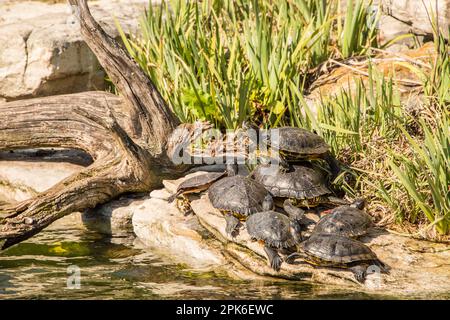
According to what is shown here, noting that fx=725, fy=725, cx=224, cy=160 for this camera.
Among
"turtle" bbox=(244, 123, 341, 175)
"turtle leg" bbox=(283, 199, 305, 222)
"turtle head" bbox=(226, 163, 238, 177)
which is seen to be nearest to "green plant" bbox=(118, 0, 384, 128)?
"turtle head" bbox=(226, 163, 238, 177)

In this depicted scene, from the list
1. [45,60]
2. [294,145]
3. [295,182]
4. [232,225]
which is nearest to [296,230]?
[232,225]

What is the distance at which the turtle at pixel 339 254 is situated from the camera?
4996 mm

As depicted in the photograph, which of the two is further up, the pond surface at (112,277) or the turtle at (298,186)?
the turtle at (298,186)

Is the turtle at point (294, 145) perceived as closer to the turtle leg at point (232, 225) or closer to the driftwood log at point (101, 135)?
the turtle leg at point (232, 225)

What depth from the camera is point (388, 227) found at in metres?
5.79

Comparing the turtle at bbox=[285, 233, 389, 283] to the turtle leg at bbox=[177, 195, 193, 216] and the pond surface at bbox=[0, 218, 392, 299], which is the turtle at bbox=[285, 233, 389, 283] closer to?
the pond surface at bbox=[0, 218, 392, 299]

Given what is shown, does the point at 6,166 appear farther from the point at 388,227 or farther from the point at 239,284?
the point at 388,227

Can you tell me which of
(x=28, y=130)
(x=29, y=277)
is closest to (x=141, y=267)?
(x=29, y=277)

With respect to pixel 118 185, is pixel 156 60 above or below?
above

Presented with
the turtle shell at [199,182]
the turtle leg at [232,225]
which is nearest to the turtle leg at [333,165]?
the turtle shell at [199,182]

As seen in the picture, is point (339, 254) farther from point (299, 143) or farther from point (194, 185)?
point (194, 185)

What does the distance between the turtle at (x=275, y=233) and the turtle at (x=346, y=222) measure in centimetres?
20

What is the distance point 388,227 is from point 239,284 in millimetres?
1391

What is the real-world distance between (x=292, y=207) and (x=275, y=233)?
583mm
